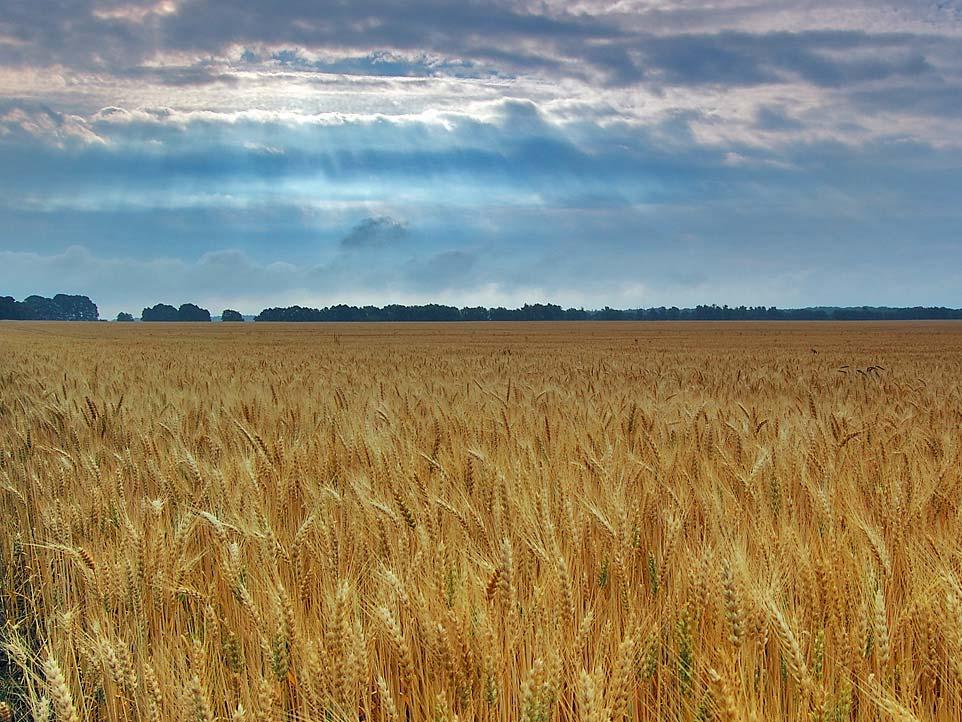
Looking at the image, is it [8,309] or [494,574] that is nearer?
[494,574]

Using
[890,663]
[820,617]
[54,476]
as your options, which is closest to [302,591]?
[820,617]

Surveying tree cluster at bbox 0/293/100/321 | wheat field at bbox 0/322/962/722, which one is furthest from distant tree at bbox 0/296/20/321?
wheat field at bbox 0/322/962/722

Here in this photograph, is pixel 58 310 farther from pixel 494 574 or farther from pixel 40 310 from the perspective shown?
pixel 494 574

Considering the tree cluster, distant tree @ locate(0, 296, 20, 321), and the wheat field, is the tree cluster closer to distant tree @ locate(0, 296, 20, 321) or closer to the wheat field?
distant tree @ locate(0, 296, 20, 321)

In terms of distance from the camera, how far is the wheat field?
163 centimetres

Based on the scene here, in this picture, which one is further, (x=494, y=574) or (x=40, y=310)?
(x=40, y=310)

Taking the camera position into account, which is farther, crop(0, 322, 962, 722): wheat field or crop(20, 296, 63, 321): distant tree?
crop(20, 296, 63, 321): distant tree

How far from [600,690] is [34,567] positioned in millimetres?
2613

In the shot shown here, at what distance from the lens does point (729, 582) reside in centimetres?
169

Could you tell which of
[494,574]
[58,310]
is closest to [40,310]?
[58,310]

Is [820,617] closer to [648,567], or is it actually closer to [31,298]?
[648,567]

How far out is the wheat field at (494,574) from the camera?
1.63m

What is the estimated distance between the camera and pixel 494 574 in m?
1.89

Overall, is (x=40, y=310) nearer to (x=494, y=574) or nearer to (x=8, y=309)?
(x=8, y=309)
